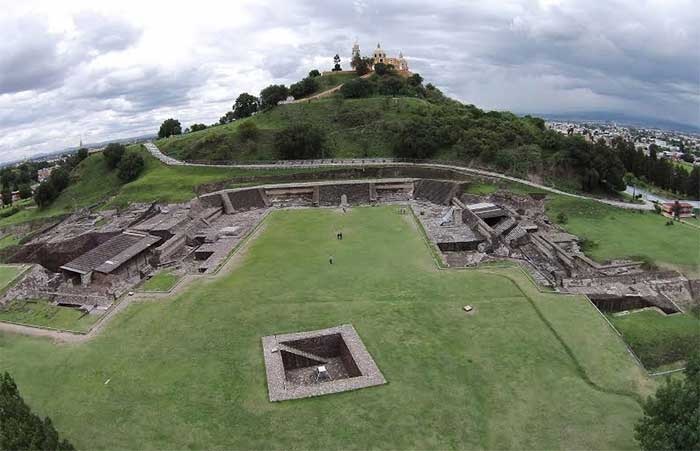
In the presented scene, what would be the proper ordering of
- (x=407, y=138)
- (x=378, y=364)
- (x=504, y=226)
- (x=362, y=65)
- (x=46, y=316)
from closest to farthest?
(x=378, y=364) < (x=46, y=316) < (x=504, y=226) < (x=407, y=138) < (x=362, y=65)

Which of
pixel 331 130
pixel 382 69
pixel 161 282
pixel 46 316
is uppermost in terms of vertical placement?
pixel 382 69

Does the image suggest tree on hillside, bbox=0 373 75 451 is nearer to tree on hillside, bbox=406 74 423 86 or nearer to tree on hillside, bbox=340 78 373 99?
tree on hillside, bbox=340 78 373 99

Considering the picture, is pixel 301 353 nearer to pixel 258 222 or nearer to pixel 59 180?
pixel 258 222

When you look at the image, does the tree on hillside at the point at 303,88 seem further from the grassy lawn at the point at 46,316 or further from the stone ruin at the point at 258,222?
the grassy lawn at the point at 46,316

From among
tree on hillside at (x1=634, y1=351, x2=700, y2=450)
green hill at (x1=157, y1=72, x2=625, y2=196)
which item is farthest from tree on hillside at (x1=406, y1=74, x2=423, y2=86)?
tree on hillside at (x1=634, y1=351, x2=700, y2=450)

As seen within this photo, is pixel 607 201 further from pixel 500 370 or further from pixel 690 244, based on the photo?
pixel 500 370

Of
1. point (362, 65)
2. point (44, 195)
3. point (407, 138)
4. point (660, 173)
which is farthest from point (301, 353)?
point (362, 65)

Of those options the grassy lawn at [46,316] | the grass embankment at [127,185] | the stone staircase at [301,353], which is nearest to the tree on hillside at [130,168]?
the grass embankment at [127,185]
